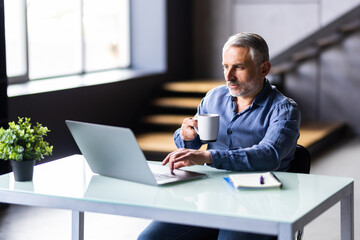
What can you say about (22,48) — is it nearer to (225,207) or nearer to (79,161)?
(79,161)

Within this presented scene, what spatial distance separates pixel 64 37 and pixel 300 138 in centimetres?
256

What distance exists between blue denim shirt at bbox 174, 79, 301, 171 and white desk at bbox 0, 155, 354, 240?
7cm

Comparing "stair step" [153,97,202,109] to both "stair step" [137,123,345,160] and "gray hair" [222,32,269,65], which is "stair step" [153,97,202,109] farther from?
"gray hair" [222,32,269,65]

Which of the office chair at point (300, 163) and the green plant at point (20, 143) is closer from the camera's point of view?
the green plant at point (20, 143)

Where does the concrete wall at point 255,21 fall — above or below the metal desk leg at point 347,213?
above

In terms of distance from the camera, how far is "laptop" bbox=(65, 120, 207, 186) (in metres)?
2.13

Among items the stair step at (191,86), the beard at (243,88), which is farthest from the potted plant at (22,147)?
the stair step at (191,86)

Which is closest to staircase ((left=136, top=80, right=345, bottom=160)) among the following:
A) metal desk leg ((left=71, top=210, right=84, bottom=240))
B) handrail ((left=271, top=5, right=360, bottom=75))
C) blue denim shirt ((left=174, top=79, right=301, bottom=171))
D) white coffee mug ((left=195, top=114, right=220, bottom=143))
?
handrail ((left=271, top=5, right=360, bottom=75))

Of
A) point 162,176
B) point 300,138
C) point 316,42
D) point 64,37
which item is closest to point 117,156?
point 162,176

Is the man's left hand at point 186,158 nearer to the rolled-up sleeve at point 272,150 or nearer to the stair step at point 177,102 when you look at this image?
the rolled-up sleeve at point 272,150

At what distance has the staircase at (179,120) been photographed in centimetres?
654

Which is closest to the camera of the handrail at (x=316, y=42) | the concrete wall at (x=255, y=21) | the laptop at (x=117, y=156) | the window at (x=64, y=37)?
the laptop at (x=117, y=156)

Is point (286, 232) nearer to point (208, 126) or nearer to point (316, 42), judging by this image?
point (208, 126)

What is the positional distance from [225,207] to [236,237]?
0.34 meters
